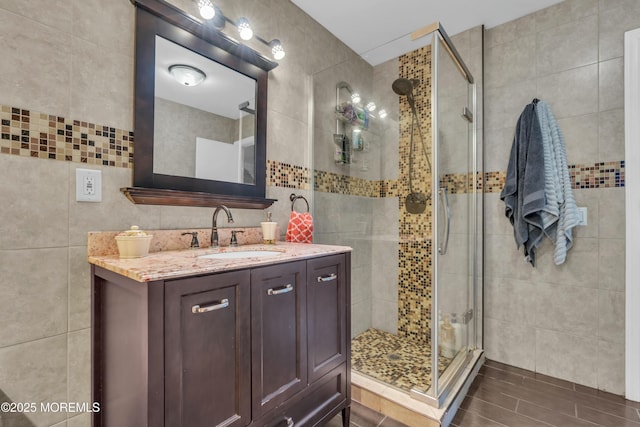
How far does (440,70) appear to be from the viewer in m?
1.74

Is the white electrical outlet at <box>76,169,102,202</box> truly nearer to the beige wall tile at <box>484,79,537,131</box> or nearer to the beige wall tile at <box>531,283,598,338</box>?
the beige wall tile at <box>484,79,537,131</box>

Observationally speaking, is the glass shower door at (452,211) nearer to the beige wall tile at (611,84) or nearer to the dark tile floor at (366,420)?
the dark tile floor at (366,420)

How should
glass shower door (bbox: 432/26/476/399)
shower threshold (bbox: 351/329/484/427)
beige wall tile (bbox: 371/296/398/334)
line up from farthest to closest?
beige wall tile (bbox: 371/296/398/334)
glass shower door (bbox: 432/26/476/399)
shower threshold (bbox: 351/329/484/427)

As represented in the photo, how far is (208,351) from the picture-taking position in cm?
94

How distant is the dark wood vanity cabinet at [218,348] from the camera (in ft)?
2.78

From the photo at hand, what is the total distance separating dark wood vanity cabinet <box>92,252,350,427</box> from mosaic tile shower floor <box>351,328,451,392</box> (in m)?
0.58

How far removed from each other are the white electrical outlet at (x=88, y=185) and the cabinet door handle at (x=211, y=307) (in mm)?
662

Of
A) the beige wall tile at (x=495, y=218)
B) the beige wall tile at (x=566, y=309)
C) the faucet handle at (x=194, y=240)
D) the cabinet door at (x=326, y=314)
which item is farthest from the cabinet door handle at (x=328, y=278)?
the beige wall tile at (x=566, y=309)

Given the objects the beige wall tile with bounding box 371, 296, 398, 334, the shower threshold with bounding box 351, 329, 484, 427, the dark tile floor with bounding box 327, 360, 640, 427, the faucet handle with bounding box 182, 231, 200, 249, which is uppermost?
the faucet handle with bounding box 182, 231, 200, 249

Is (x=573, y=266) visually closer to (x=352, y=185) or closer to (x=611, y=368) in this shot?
(x=611, y=368)

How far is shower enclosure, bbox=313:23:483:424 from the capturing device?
175 cm

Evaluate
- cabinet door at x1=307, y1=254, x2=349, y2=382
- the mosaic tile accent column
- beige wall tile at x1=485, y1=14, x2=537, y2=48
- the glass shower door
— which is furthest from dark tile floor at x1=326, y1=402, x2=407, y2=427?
beige wall tile at x1=485, y1=14, x2=537, y2=48

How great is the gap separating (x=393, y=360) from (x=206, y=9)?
2.38 meters

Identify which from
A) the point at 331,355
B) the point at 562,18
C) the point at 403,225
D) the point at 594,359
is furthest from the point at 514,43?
the point at 331,355
